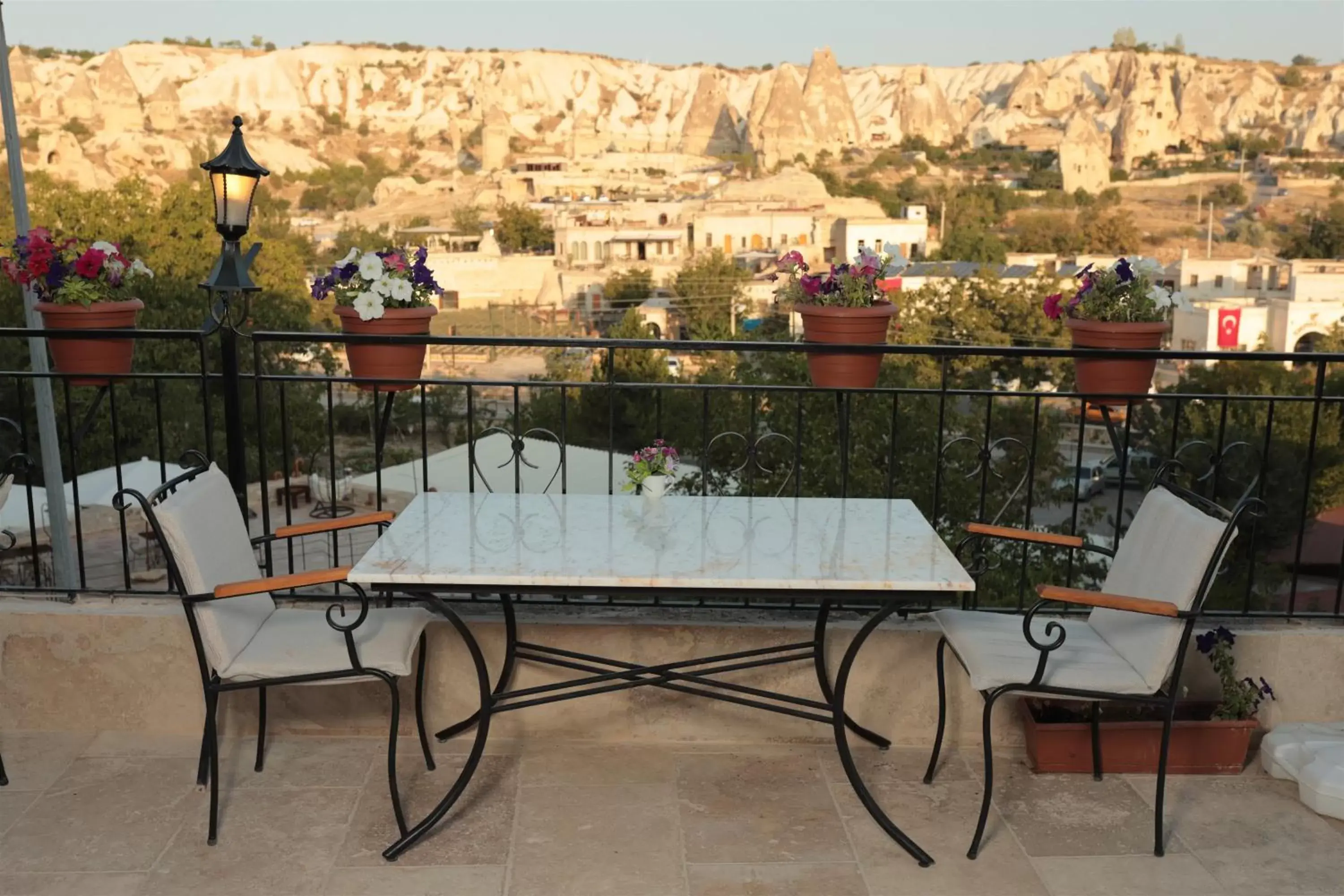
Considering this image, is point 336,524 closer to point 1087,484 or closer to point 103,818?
point 103,818

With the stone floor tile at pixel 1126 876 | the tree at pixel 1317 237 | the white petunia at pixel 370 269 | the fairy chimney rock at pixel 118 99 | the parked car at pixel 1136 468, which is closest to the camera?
the stone floor tile at pixel 1126 876

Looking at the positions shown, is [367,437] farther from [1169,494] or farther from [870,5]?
[870,5]

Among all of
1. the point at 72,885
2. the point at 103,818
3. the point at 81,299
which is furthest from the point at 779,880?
the point at 81,299

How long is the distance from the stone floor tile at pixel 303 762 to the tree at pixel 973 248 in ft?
184

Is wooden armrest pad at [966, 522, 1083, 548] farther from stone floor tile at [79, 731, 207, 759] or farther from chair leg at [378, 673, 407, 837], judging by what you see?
stone floor tile at [79, 731, 207, 759]

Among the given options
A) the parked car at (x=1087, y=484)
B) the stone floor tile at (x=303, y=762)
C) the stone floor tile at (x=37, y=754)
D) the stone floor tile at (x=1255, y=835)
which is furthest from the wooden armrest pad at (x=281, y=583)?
the parked car at (x=1087, y=484)

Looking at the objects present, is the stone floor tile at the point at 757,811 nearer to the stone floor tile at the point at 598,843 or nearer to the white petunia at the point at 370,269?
the stone floor tile at the point at 598,843

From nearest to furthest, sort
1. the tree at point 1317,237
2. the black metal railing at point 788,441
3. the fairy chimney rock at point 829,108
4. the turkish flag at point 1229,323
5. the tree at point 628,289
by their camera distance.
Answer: the black metal railing at point 788,441 → the turkish flag at point 1229,323 → the tree at point 628,289 → the tree at point 1317,237 → the fairy chimney rock at point 829,108

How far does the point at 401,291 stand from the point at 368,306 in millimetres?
112

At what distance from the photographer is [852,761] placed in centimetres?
251

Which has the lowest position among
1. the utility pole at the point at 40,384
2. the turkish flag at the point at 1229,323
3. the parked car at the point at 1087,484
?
the parked car at the point at 1087,484

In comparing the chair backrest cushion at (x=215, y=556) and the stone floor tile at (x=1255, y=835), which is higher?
the chair backrest cushion at (x=215, y=556)

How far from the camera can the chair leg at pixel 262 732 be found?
9.00 ft

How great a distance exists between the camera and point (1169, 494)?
254 centimetres
